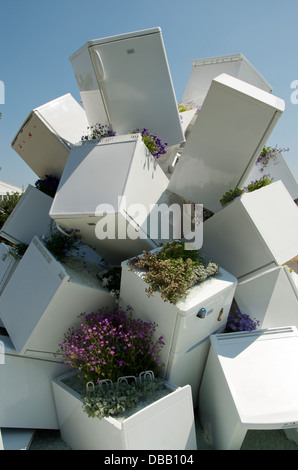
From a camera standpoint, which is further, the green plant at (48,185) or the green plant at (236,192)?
the green plant at (48,185)

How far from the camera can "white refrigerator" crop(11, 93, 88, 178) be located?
4523 millimetres

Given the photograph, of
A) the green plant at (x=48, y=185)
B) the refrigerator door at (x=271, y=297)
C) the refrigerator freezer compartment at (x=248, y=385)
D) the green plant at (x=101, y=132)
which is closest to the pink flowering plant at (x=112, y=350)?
the refrigerator freezer compartment at (x=248, y=385)

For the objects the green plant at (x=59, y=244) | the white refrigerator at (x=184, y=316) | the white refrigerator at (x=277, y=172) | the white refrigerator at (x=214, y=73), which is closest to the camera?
the white refrigerator at (x=184, y=316)

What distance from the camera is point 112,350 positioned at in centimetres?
300

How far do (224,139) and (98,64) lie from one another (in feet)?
6.93

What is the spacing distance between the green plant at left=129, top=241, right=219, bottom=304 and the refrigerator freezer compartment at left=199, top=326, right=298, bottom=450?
31.2 inches

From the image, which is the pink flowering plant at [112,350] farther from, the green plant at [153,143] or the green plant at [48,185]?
the green plant at [48,185]

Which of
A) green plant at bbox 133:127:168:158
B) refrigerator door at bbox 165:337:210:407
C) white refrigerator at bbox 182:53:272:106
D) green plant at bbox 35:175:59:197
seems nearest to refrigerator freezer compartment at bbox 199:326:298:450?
refrigerator door at bbox 165:337:210:407

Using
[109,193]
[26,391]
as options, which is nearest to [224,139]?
[109,193]

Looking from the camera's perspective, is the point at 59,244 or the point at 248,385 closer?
the point at 248,385

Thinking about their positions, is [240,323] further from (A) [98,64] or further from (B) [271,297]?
(A) [98,64]

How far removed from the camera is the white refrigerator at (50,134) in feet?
14.8

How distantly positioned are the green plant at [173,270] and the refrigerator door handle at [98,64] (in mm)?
2709

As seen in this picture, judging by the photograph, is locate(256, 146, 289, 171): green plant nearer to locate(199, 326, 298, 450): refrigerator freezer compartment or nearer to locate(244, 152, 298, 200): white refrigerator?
locate(244, 152, 298, 200): white refrigerator
